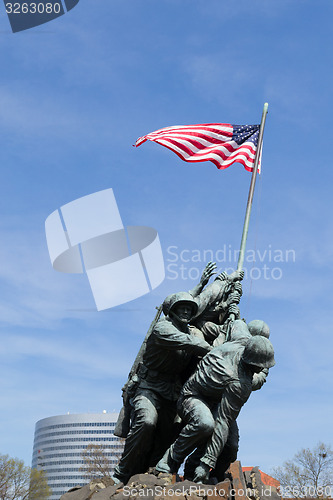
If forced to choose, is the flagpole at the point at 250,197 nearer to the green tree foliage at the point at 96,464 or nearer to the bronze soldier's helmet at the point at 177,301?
the bronze soldier's helmet at the point at 177,301

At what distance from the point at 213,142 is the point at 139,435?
23.4 feet

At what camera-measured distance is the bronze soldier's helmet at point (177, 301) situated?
31.1ft

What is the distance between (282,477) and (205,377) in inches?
862

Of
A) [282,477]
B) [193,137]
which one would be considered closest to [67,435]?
[282,477]

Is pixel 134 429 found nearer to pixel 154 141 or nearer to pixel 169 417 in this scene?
pixel 169 417

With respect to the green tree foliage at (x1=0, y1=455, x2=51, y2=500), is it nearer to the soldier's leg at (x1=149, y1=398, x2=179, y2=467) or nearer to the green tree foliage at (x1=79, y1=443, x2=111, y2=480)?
the green tree foliage at (x1=79, y1=443, x2=111, y2=480)

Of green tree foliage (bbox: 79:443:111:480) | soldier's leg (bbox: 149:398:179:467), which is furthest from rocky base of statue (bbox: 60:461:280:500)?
green tree foliage (bbox: 79:443:111:480)

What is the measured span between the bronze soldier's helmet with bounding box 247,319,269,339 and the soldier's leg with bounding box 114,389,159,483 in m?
1.73

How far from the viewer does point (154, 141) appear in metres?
13.8

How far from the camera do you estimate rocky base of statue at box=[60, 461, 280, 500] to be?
788 centimetres

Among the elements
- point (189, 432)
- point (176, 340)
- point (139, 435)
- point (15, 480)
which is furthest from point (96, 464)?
point (189, 432)

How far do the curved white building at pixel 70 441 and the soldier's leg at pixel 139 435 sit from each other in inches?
2930

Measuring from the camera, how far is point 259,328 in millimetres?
9797

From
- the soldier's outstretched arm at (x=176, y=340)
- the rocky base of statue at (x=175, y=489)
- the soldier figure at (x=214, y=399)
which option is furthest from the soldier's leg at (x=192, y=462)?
the soldier's outstretched arm at (x=176, y=340)
